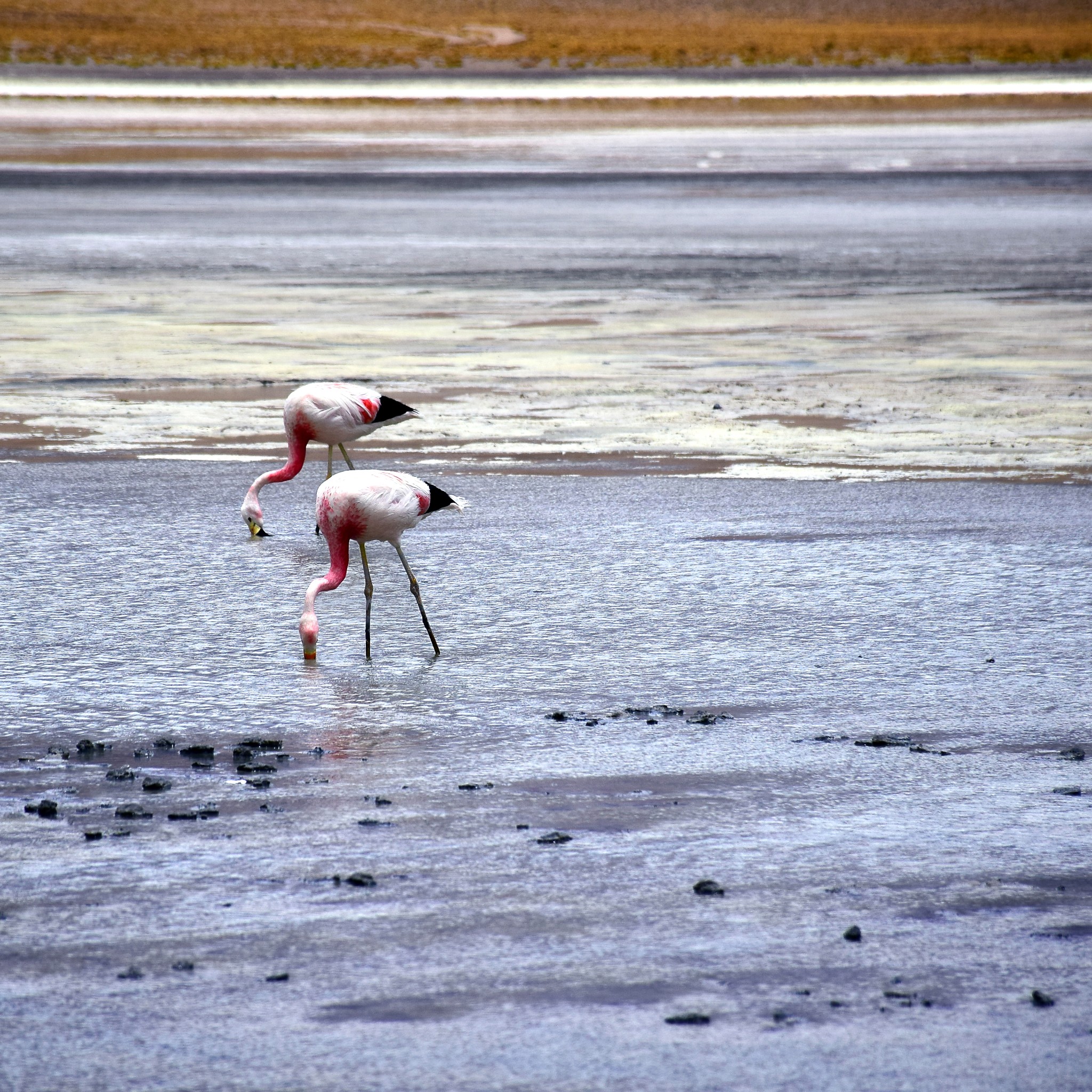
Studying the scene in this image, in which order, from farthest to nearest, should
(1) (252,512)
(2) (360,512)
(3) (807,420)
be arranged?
1. (3) (807,420)
2. (1) (252,512)
3. (2) (360,512)

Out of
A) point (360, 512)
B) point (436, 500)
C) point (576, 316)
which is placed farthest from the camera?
point (576, 316)

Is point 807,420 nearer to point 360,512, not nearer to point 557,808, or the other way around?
point 360,512

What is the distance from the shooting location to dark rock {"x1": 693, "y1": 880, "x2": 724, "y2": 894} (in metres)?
4.87

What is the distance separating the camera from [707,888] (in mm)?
4875

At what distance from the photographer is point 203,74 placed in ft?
270

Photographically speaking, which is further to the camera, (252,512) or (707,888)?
(252,512)

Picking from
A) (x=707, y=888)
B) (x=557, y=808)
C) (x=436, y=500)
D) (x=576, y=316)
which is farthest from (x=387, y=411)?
(x=576, y=316)

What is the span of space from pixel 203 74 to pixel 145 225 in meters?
59.7

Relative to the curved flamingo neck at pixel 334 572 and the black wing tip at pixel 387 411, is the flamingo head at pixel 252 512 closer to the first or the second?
the black wing tip at pixel 387 411

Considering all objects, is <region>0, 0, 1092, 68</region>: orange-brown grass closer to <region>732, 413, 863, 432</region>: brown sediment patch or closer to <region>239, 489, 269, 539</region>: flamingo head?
<region>732, 413, 863, 432</region>: brown sediment patch

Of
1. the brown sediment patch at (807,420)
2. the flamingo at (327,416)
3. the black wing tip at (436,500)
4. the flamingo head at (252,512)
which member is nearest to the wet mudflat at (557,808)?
the flamingo head at (252,512)

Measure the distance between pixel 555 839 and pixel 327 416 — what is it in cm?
438

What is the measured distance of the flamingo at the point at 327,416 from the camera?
30.5ft

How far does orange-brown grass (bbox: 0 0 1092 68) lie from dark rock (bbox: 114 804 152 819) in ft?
285
